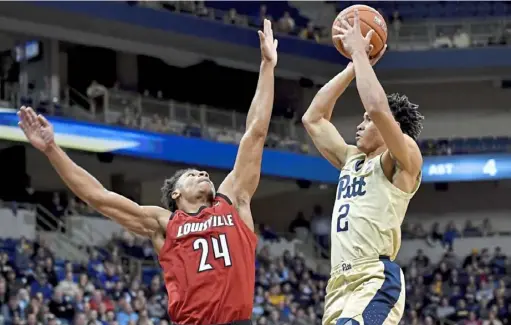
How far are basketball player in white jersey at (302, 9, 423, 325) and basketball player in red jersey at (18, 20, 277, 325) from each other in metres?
0.51

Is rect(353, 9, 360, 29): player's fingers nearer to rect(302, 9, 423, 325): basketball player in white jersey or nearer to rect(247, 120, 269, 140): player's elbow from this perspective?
rect(302, 9, 423, 325): basketball player in white jersey

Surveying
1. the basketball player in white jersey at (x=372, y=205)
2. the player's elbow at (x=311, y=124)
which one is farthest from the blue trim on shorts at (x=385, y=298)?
the player's elbow at (x=311, y=124)

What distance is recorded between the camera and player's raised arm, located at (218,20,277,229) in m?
5.70

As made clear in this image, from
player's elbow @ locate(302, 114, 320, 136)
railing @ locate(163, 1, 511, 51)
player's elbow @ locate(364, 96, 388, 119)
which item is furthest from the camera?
railing @ locate(163, 1, 511, 51)

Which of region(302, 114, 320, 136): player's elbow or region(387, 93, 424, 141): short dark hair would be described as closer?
region(387, 93, 424, 141): short dark hair

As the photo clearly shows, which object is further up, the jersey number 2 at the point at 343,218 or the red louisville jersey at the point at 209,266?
the jersey number 2 at the point at 343,218

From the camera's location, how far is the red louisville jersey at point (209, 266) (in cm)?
536

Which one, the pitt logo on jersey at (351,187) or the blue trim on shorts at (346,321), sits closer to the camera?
the blue trim on shorts at (346,321)

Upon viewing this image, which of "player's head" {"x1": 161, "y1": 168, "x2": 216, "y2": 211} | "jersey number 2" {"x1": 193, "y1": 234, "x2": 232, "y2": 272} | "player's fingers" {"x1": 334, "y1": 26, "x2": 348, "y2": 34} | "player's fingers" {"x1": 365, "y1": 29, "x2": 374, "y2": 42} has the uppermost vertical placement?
"player's fingers" {"x1": 334, "y1": 26, "x2": 348, "y2": 34}

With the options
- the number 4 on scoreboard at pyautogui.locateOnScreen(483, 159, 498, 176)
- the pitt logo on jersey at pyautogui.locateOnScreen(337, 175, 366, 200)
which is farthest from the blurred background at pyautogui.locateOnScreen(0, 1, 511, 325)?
the pitt logo on jersey at pyautogui.locateOnScreen(337, 175, 366, 200)

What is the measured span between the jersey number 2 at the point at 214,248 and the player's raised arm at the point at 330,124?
0.86 metres

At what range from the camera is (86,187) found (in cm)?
559

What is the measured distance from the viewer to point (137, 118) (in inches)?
838

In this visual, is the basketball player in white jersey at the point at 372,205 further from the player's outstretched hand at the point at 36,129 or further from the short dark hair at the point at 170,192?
the player's outstretched hand at the point at 36,129
